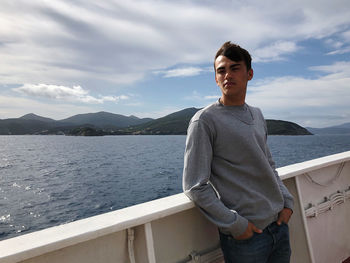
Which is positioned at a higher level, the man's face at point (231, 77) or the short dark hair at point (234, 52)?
the short dark hair at point (234, 52)

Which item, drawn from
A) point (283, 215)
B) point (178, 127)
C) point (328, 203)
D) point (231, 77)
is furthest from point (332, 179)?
point (178, 127)

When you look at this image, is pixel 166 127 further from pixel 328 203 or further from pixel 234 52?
pixel 234 52

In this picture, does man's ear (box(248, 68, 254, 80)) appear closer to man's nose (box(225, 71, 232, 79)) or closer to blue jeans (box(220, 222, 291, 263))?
man's nose (box(225, 71, 232, 79))

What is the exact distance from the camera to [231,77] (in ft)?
5.32

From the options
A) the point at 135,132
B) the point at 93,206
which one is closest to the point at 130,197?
the point at 93,206

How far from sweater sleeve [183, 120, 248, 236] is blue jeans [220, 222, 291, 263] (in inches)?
6.2

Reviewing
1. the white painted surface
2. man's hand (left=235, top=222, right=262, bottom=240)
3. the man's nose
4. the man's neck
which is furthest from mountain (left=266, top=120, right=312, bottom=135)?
man's hand (left=235, top=222, right=262, bottom=240)

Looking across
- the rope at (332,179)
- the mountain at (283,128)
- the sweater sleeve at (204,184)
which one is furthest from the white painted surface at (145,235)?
the mountain at (283,128)

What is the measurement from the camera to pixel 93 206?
16.7 meters

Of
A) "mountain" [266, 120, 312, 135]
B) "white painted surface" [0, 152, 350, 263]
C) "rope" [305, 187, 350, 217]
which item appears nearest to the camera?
"white painted surface" [0, 152, 350, 263]

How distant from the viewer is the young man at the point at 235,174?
1.43 m

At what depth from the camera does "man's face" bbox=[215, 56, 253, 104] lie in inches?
63.9

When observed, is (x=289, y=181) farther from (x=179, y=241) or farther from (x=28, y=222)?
(x=28, y=222)

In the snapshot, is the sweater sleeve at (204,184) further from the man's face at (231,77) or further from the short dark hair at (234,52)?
the short dark hair at (234,52)
